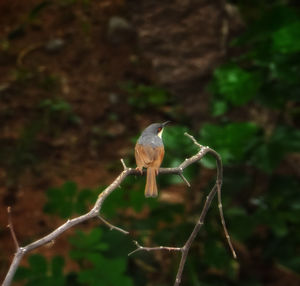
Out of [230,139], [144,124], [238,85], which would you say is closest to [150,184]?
[230,139]

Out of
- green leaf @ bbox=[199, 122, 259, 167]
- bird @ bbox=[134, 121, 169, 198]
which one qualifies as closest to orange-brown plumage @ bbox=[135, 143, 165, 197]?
bird @ bbox=[134, 121, 169, 198]

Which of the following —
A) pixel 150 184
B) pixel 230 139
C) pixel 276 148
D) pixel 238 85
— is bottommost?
pixel 276 148

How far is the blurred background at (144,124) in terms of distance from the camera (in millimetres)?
3279

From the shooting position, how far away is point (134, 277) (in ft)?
12.1

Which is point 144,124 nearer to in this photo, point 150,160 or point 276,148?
point 276,148

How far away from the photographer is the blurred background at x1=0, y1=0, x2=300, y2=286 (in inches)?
129

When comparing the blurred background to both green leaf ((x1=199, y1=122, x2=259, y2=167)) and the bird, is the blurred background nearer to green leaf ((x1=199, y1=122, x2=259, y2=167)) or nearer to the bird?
green leaf ((x1=199, y1=122, x2=259, y2=167))

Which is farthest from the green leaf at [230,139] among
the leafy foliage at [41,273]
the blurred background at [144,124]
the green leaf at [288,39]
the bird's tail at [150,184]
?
the bird's tail at [150,184]

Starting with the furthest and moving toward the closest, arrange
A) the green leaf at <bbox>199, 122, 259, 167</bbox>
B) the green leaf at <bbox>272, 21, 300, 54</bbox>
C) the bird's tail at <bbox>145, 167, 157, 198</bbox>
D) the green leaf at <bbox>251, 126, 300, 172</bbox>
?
the green leaf at <bbox>251, 126, 300, 172</bbox> → the green leaf at <bbox>199, 122, 259, 167</bbox> → the green leaf at <bbox>272, 21, 300, 54</bbox> → the bird's tail at <bbox>145, 167, 157, 198</bbox>

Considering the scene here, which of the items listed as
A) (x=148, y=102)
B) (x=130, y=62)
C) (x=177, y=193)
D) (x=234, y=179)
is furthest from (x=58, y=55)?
(x=234, y=179)

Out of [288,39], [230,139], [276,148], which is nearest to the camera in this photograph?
[288,39]

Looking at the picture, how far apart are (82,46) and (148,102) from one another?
1.29 metres

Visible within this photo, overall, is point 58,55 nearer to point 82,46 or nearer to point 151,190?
point 82,46

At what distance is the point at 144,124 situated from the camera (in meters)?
6.25
